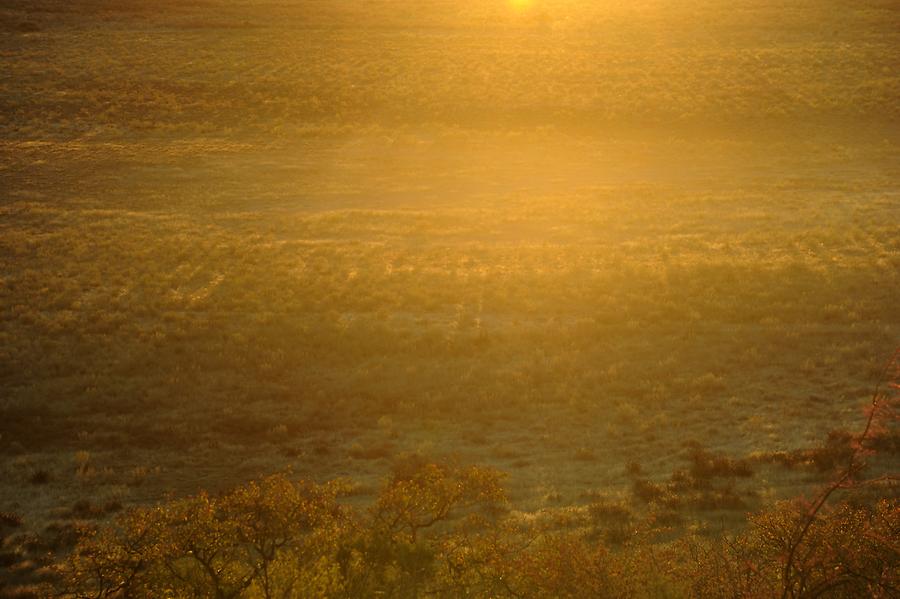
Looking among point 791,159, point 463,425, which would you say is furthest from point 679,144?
point 463,425

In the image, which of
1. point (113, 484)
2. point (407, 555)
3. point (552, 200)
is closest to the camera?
point (407, 555)

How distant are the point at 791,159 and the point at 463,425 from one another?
35.2m

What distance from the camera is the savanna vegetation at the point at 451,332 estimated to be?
10.3 metres

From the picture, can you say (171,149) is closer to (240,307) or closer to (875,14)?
(240,307)

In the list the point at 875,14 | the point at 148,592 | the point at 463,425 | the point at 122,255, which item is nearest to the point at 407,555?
the point at 148,592

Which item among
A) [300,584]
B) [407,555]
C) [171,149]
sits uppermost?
[300,584]

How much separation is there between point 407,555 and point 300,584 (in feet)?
6.43

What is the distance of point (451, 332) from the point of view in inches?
923

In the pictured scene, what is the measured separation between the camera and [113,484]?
16.0m

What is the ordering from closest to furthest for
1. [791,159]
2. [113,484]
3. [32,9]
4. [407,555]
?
[407,555], [113,484], [791,159], [32,9]

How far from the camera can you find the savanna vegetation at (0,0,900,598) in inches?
407

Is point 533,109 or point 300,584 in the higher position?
point 300,584

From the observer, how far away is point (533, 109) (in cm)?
5672

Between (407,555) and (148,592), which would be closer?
(148,592)
